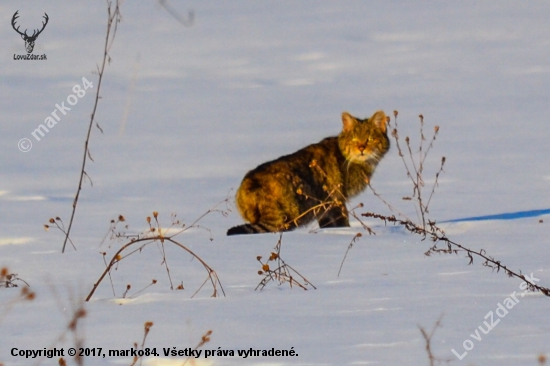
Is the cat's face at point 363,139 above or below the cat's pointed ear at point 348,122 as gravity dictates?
below

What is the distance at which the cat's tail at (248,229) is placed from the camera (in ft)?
22.1

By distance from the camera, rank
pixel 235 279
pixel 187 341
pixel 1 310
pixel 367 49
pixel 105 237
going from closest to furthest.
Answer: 1. pixel 187 341
2. pixel 1 310
3. pixel 235 279
4. pixel 105 237
5. pixel 367 49

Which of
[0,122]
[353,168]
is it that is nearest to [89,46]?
[0,122]

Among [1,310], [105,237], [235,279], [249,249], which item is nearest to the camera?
[1,310]

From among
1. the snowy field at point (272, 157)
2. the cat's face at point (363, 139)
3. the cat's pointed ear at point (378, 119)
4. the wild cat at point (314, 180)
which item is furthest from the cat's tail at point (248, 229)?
the cat's pointed ear at point (378, 119)

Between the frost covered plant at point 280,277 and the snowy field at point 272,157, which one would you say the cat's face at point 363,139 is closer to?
the snowy field at point 272,157

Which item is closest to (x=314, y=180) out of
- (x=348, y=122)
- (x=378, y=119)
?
(x=348, y=122)

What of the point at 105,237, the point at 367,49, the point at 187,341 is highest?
the point at 367,49

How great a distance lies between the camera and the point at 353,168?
811 cm

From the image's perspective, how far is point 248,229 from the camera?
272 inches

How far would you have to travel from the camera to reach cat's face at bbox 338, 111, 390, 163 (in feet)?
26.4

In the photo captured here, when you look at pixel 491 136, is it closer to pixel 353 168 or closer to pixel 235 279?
pixel 353 168

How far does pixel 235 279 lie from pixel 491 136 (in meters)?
7.50

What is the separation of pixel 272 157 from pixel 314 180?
10.4 ft
